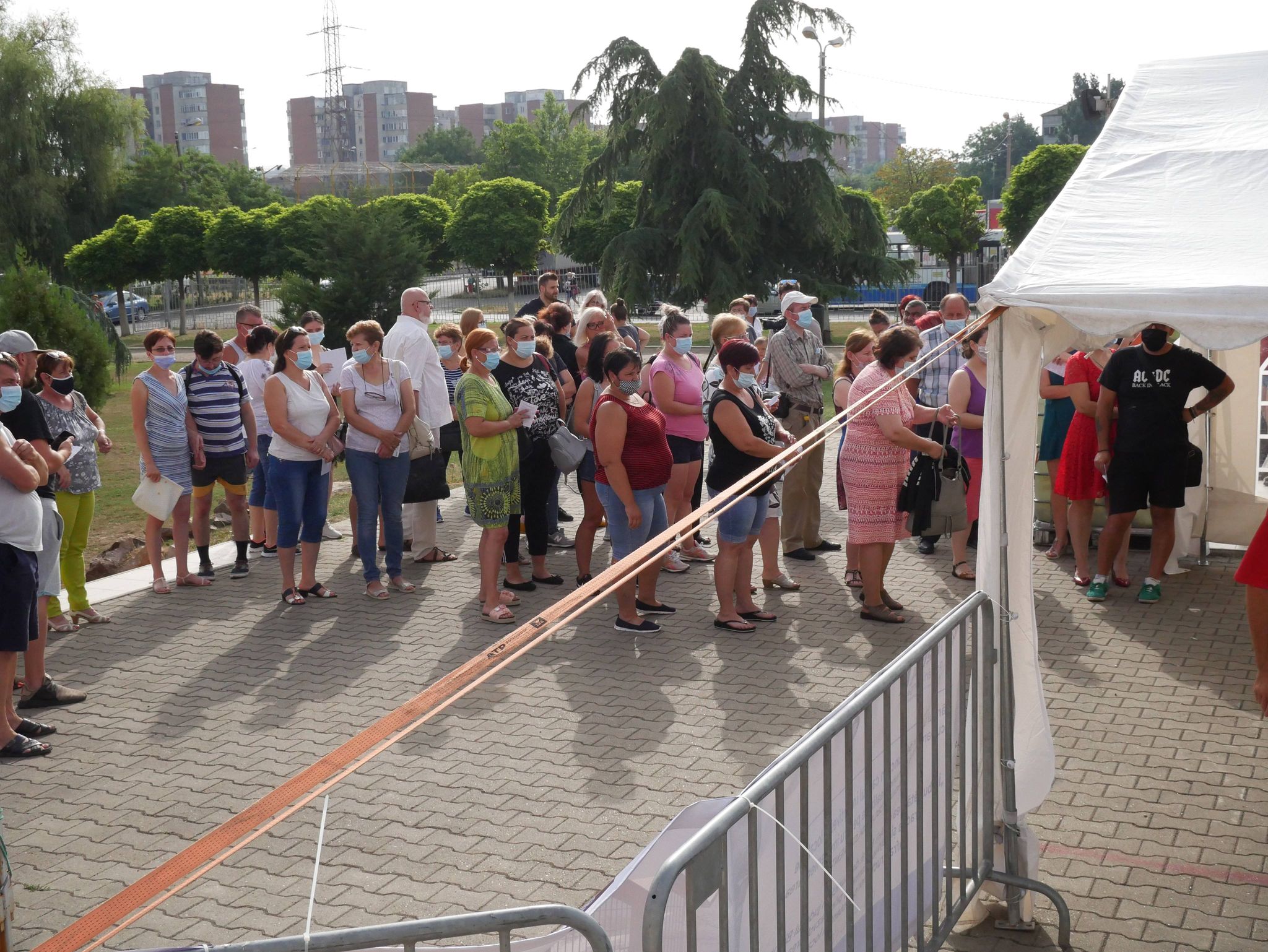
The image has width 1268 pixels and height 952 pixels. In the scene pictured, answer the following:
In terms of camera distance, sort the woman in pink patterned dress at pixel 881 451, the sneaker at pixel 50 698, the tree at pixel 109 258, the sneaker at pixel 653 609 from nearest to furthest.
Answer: the sneaker at pixel 50 698 < the woman in pink patterned dress at pixel 881 451 < the sneaker at pixel 653 609 < the tree at pixel 109 258

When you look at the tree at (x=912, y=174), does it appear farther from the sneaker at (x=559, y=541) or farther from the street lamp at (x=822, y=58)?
the sneaker at (x=559, y=541)

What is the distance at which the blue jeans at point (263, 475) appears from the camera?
9.24m

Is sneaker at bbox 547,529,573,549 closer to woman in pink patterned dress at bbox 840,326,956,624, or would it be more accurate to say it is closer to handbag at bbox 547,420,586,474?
handbag at bbox 547,420,586,474

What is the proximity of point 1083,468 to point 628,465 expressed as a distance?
10.6 feet

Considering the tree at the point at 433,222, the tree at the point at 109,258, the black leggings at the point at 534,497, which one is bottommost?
the black leggings at the point at 534,497

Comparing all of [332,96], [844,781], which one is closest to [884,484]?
[844,781]

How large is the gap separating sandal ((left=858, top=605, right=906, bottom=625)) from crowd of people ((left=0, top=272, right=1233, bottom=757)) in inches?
0.8

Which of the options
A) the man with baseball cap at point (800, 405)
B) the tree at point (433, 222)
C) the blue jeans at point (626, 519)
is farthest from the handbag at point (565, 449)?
the tree at point (433, 222)

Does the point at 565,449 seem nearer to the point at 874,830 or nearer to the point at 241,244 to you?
the point at 874,830

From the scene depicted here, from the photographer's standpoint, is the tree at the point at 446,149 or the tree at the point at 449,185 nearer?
the tree at the point at 449,185

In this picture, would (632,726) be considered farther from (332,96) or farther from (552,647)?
(332,96)

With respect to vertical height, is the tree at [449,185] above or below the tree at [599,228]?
above

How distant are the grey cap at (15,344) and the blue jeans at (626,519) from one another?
3.41m

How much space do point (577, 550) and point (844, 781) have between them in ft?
17.7
